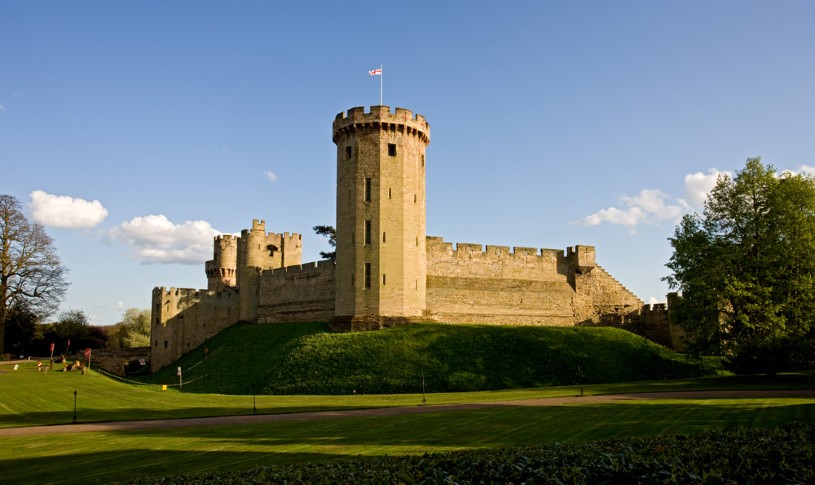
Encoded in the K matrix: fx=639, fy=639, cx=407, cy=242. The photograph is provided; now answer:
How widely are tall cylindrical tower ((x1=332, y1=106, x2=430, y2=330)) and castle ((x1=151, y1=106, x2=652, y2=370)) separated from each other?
7 cm

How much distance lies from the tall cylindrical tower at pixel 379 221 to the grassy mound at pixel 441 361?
2.13 m

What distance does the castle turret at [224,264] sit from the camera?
66.9m

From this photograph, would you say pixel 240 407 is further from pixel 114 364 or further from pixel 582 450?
pixel 114 364

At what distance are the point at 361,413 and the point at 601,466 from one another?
17684mm

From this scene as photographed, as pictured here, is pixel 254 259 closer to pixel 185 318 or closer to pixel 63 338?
pixel 185 318

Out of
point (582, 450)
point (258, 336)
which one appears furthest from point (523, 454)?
point (258, 336)

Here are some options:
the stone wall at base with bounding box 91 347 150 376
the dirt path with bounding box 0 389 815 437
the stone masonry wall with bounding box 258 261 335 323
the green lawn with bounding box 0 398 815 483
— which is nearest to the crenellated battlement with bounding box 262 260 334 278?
the stone masonry wall with bounding box 258 261 335 323

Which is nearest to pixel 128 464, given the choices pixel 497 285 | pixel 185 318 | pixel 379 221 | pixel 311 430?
pixel 311 430

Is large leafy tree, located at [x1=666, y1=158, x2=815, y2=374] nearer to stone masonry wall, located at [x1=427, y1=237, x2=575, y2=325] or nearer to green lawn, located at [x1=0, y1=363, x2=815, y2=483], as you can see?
green lawn, located at [x1=0, y1=363, x2=815, y2=483]

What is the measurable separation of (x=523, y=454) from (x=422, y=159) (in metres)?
40.0

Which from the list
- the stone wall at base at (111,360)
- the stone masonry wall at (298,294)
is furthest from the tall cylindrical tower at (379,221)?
the stone wall at base at (111,360)

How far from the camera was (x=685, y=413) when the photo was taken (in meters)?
21.6

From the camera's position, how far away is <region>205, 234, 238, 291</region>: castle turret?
66875 millimetres

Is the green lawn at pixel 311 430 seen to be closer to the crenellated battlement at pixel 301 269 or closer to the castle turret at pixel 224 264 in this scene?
the crenellated battlement at pixel 301 269
